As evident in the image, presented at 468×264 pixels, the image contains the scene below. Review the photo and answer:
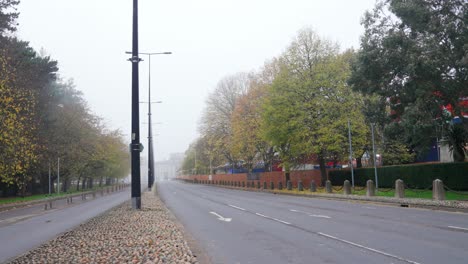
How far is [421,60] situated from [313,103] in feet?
60.2

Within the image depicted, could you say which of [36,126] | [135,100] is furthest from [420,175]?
[36,126]

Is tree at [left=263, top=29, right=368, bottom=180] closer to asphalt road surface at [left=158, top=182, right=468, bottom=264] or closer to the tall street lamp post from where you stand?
the tall street lamp post

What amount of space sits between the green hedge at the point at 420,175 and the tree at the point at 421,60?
319 centimetres

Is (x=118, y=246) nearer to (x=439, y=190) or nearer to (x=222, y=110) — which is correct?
(x=439, y=190)

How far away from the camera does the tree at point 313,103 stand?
42.1 meters

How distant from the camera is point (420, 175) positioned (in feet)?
109

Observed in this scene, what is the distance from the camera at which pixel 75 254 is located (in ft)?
31.9

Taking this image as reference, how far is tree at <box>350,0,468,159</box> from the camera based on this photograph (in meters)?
24.9

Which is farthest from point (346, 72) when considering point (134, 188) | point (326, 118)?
point (134, 188)

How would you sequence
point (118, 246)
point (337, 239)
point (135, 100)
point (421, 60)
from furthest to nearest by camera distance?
point (421, 60)
point (135, 100)
point (337, 239)
point (118, 246)

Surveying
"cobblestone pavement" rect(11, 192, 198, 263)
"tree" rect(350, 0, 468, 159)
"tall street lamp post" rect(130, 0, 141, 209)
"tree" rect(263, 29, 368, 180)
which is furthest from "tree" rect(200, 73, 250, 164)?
"cobblestone pavement" rect(11, 192, 198, 263)

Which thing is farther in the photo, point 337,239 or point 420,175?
point 420,175

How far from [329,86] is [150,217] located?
93.7 feet

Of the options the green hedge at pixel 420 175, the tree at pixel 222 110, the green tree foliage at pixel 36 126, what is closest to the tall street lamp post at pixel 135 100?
the green tree foliage at pixel 36 126
